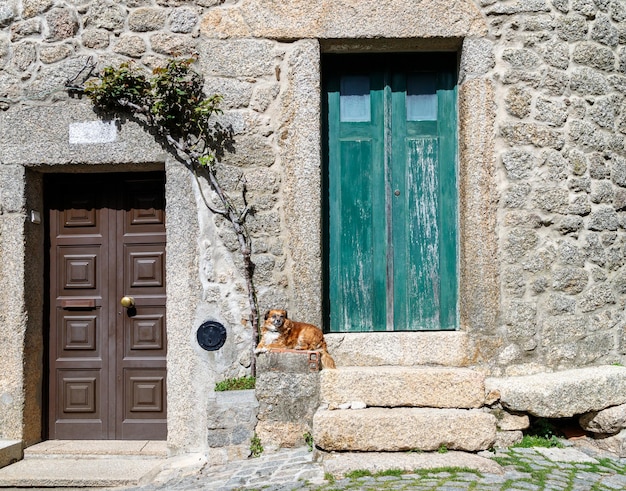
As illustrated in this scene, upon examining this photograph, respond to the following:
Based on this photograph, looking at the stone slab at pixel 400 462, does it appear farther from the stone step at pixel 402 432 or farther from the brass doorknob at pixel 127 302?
the brass doorknob at pixel 127 302

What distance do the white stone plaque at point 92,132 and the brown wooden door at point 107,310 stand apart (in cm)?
37

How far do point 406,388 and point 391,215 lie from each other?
1.29 metres

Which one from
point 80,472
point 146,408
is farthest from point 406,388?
point 80,472

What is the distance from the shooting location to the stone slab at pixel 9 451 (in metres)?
4.20

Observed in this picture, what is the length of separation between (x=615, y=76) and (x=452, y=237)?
1642mm

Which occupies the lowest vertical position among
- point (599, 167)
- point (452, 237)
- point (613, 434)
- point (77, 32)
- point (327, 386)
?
point (613, 434)

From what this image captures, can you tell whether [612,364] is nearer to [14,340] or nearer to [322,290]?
[322,290]

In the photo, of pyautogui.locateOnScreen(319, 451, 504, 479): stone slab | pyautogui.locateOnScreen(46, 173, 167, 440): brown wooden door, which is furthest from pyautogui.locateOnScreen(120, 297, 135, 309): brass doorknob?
pyautogui.locateOnScreen(319, 451, 504, 479): stone slab

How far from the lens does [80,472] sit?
4.08m

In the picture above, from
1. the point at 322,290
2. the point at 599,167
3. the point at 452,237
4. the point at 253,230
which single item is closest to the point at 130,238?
the point at 253,230

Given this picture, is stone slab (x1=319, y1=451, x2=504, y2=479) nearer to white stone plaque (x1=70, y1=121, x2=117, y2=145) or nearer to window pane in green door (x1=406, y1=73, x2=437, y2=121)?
window pane in green door (x1=406, y1=73, x2=437, y2=121)

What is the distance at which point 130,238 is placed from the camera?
4621 millimetres

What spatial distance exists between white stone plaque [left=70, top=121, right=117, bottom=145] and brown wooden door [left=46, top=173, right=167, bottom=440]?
1.21ft

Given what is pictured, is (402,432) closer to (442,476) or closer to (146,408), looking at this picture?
(442,476)
